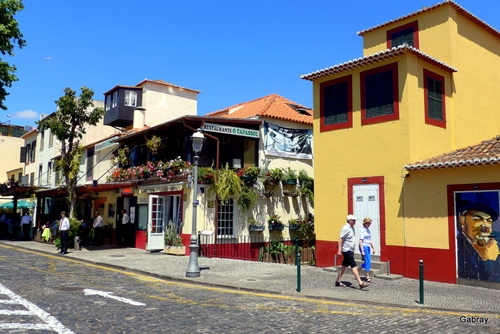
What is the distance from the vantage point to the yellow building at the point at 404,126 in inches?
486

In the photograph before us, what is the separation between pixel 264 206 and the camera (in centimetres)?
2009

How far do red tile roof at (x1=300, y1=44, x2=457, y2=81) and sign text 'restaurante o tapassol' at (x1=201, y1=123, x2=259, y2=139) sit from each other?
501cm

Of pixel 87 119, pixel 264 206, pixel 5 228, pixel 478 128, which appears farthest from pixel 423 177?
pixel 5 228

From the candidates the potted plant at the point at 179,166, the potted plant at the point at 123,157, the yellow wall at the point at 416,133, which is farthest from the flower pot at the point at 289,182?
the potted plant at the point at 123,157

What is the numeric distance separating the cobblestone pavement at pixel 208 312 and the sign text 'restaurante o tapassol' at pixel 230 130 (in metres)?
8.66

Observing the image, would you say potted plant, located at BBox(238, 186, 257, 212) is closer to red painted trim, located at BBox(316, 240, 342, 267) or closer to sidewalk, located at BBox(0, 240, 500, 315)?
sidewalk, located at BBox(0, 240, 500, 315)

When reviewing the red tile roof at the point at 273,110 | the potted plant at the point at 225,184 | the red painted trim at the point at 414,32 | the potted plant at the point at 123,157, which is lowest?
the potted plant at the point at 225,184

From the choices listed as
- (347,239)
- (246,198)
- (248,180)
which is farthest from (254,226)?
(347,239)

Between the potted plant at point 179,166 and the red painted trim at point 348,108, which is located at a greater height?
the red painted trim at point 348,108

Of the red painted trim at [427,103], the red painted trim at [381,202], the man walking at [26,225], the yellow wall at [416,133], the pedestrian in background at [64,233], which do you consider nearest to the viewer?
the yellow wall at [416,133]

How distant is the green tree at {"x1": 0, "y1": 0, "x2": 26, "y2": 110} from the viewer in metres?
19.5

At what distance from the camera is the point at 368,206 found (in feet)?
44.3

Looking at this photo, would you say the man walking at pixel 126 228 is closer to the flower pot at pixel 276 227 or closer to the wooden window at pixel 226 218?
the wooden window at pixel 226 218

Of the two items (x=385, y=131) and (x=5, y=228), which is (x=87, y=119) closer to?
(x=385, y=131)
